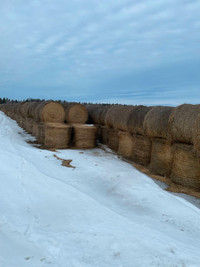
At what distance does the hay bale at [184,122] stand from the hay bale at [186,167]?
0.19 meters

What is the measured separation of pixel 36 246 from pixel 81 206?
119 cm

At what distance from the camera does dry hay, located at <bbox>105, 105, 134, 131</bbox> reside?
7379 mm

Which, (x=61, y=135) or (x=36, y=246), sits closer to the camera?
(x=36, y=246)

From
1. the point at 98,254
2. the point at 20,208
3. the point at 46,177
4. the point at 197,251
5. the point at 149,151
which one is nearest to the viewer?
the point at 98,254

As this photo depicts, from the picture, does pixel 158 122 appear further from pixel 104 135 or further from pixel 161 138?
pixel 104 135

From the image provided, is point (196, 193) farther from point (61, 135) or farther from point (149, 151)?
point (61, 135)

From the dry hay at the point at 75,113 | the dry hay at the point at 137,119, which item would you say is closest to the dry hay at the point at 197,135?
the dry hay at the point at 137,119

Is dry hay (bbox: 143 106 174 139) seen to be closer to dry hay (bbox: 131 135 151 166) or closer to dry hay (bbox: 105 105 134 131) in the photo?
dry hay (bbox: 131 135 151 166)

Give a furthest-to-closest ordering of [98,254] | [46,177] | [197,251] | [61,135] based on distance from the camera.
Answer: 1. [61,135]
2. [46,177]
3. [197,251]
4. [98,254]

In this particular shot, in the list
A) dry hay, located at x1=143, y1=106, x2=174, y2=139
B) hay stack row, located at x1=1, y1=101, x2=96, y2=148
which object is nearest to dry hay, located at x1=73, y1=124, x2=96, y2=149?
hay stack row, located at x1=1, y1=101, x2=96, y2=148

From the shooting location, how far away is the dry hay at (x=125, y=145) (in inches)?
287

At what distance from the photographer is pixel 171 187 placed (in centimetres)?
511

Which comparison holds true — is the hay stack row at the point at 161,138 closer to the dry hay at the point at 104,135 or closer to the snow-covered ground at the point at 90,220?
the dry hay at the point at 104,135

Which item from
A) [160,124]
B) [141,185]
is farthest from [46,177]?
[160,124]
